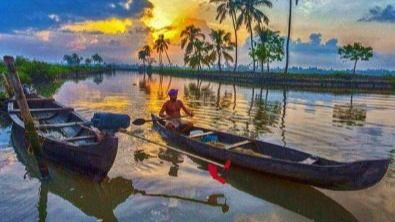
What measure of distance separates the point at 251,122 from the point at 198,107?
19.6 ft

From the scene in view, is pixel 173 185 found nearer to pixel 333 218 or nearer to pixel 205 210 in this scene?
pixel 205 210

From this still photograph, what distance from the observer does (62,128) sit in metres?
11.5

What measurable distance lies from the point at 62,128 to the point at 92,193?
4.64 meters

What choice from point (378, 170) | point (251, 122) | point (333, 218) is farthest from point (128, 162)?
point (251, 122)

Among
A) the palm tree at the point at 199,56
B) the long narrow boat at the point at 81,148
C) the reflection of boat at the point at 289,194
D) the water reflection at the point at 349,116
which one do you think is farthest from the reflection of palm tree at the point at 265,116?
the palm tree at the point at 199,56

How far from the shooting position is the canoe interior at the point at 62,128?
29.6ft

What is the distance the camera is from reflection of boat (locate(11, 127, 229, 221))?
22.7 feet

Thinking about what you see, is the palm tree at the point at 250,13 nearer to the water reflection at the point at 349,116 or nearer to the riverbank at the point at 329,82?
the riverbank at the point at 329,82

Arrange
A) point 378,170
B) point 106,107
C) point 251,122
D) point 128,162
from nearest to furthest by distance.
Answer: point 378,170 < point 128,162 < point 251,122 < point 106,107

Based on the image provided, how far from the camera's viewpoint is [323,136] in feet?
45.4

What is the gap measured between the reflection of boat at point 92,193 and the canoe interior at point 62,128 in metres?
0.84

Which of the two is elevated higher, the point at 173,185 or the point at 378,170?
the point at 378,170

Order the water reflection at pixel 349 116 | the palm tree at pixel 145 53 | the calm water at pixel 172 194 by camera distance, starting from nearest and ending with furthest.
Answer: the calm water at pixel 172 194 → the water reflection at pixel 349 116 → the palm tree at pixel 145 53

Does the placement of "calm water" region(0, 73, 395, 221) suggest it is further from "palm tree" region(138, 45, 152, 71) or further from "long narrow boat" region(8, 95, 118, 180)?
"palm tree" region(138, 45, 152, 71)
